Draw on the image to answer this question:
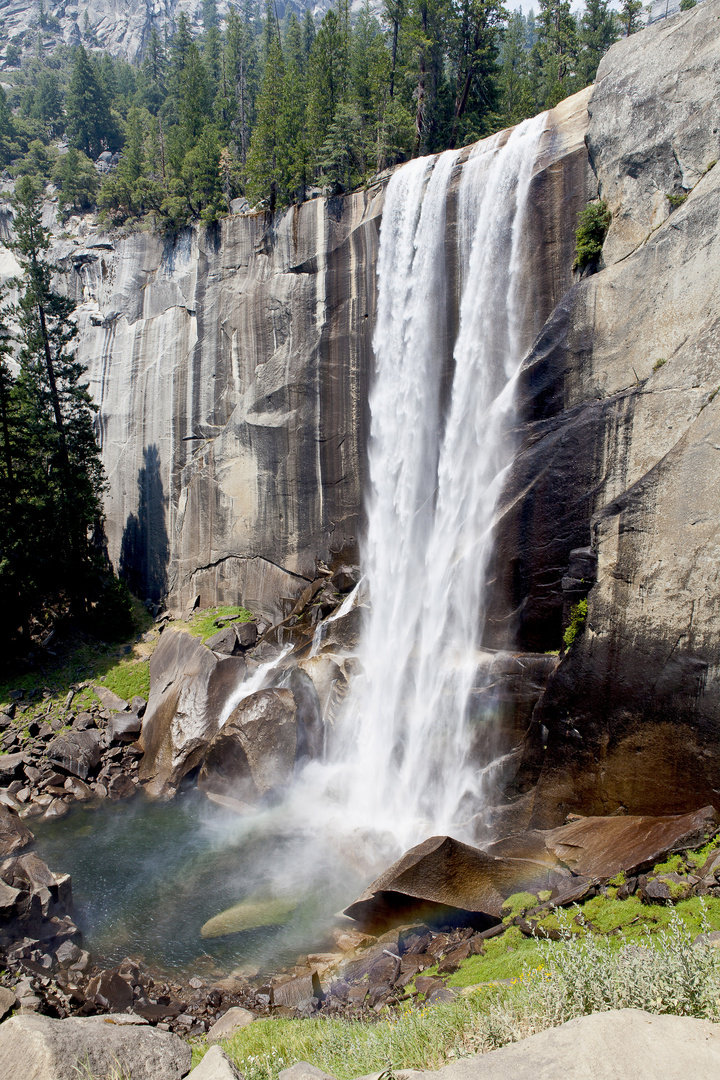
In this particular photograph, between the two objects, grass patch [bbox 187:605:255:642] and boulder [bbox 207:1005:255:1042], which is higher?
grass patch [bbox 187:605:255:642]

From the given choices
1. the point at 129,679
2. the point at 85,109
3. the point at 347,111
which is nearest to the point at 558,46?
the point at 347,111

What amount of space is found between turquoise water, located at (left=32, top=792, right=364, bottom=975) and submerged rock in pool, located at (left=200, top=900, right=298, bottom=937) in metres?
0.15

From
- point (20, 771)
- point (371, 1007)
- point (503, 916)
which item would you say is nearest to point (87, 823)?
point (20, 771)

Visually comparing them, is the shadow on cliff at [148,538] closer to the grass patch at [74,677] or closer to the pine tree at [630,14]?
the grass patch at [74,677]

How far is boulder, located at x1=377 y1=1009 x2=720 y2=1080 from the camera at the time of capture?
4.00 meters

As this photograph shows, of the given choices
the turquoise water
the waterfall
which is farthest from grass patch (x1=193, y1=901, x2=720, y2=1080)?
the waterfall

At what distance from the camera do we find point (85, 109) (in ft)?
175

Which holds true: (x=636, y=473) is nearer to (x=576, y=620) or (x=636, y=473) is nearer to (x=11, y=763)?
(x=576, y=620)

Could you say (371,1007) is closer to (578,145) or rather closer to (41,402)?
(578,145)

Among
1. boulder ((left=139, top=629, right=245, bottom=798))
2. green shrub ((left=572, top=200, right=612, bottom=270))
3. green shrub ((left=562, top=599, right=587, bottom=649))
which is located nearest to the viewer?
green shrub ((left=562, top=599, right=587, bottom=649))

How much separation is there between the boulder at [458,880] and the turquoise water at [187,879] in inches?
85.1

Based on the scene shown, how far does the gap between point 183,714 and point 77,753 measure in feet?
12.0

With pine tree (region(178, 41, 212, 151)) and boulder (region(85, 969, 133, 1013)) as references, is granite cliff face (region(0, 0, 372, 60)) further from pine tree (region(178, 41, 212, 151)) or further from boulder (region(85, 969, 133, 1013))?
boulder (region(85, 969, 133, 1013))

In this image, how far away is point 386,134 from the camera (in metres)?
28.2
